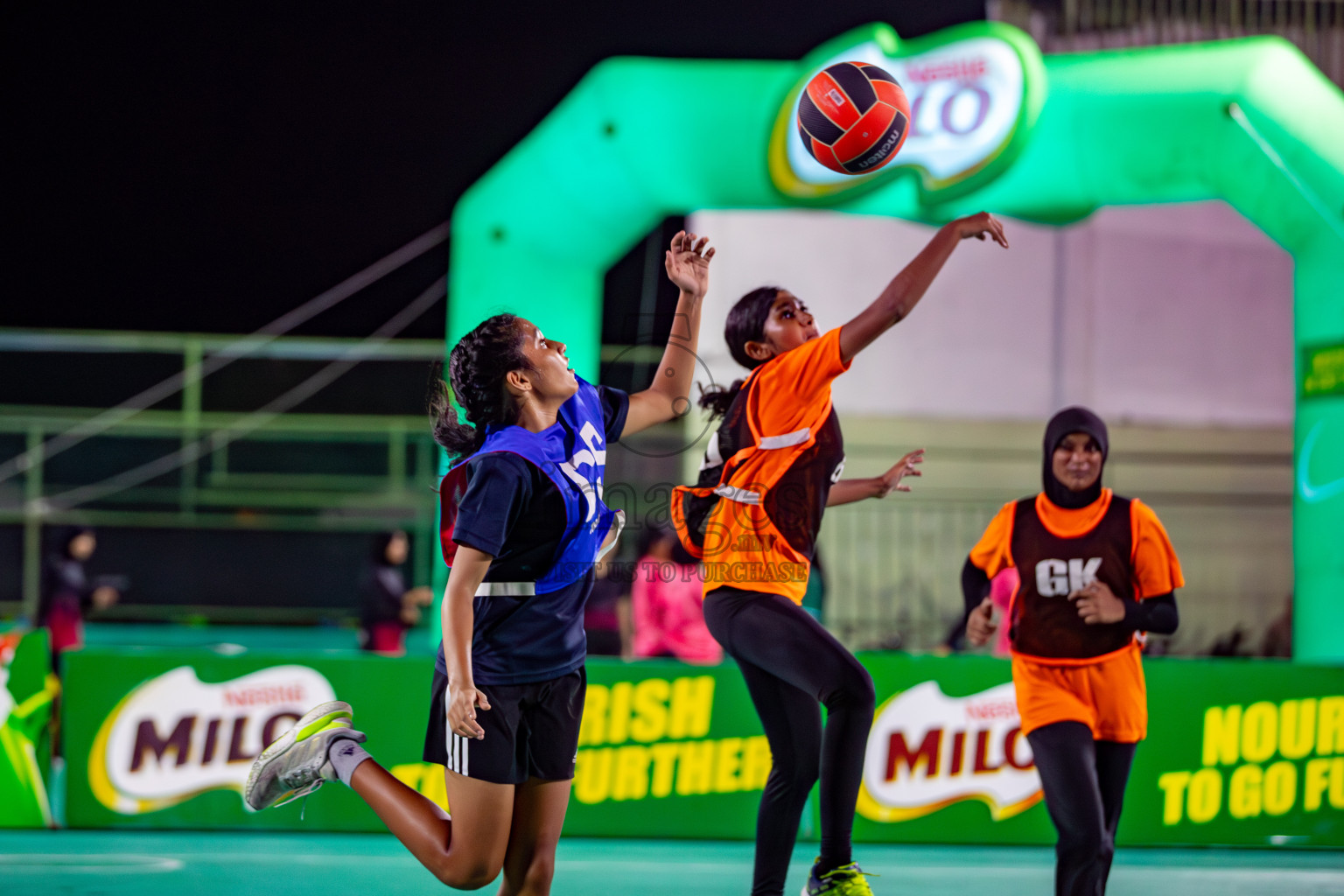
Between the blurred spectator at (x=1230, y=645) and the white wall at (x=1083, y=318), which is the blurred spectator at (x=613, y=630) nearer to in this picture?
the white wall at (x=1083, y=318)

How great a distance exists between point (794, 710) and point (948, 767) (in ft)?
9.10

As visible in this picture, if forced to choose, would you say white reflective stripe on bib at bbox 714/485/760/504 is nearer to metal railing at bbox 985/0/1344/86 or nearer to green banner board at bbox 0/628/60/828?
green banner board at bbox 0/628/60/828

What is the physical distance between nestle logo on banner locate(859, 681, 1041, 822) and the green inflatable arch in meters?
2.05

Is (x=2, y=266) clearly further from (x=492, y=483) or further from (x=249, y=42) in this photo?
(x=492, y=483)

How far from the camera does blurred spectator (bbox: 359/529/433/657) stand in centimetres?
932

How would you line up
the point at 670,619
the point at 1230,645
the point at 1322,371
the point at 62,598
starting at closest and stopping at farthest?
the point at 1322,371, the point at 670,619, the point at 62,598, the point at 1230,645

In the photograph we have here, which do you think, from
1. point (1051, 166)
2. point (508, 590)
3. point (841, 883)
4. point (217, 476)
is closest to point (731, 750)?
point (841, 883)

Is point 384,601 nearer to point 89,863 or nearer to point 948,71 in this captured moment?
point 89,863

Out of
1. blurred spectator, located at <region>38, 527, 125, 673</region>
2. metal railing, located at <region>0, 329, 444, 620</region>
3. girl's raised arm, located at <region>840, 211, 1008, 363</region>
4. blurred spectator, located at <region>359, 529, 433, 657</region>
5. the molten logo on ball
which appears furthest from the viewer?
metal railing, located at <region>0, 329, 444, 620</region>

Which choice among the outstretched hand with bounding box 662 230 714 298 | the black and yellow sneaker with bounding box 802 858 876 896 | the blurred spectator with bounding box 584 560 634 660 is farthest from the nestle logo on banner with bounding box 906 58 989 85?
the black and yellow sneaker with bounding box 802 858 876 896

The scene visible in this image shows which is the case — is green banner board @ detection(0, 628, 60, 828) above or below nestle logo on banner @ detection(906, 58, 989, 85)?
below

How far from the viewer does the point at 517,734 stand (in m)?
3.17

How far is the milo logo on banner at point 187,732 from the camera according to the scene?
20.1ft

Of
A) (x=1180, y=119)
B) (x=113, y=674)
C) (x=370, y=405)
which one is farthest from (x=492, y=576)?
(x=370, y=405)
